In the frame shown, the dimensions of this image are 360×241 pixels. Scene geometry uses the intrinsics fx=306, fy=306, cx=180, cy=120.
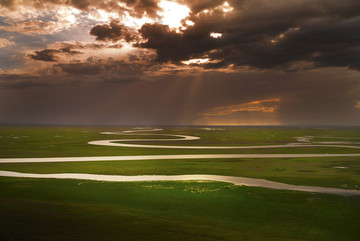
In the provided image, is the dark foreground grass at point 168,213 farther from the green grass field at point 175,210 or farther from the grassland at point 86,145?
the grassland at point 86,145

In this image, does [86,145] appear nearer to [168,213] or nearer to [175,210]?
[175,210]

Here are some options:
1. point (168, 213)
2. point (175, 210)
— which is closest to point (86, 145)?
point (175, 210)

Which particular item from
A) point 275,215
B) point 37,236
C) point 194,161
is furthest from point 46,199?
point 194,161

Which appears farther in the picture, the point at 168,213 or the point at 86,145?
the point at 86,145

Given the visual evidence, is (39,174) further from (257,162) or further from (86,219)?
(257,162)

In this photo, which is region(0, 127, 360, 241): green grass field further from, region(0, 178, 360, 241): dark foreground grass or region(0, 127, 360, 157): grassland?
region(0, 127, 360, 157): grassland

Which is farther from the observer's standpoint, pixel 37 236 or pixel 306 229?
pixel 306 229

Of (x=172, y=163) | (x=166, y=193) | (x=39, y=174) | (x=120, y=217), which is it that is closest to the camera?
(x=120, y=217)

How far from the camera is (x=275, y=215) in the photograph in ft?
45.0

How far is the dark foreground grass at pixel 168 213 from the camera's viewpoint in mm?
11070

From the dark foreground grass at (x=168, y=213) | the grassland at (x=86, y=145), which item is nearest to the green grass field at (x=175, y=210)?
the dark foreground grass at (x=168, y=213)

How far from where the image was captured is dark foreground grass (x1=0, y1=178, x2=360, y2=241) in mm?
11070

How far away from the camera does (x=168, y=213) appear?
13930mm

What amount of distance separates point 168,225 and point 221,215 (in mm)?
2827
